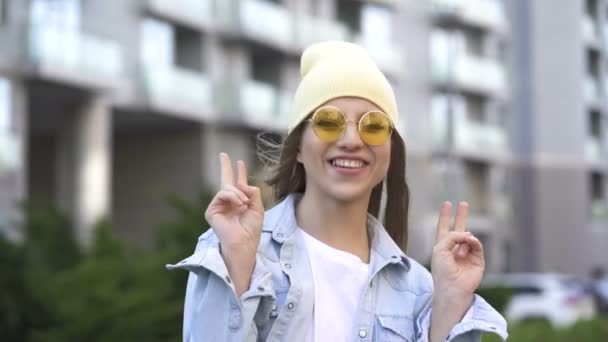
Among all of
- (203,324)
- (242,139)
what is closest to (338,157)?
(203,324)

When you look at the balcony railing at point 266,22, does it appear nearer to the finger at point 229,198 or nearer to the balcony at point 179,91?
the balcony at point 179,91

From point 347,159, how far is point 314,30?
92.5ft

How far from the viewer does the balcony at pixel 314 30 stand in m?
30.4

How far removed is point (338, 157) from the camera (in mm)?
2943

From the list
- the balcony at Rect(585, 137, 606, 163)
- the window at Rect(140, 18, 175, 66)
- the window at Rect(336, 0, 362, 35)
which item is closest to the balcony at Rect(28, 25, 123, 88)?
the window at Rect(140, 18, 175, 66)

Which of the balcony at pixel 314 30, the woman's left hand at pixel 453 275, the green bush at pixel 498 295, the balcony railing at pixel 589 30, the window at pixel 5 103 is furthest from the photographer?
the balcony railing at pixel 589 30

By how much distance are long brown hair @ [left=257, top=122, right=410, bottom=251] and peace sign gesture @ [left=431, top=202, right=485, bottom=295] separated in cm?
25

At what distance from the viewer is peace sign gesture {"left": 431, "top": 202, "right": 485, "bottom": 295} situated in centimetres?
291

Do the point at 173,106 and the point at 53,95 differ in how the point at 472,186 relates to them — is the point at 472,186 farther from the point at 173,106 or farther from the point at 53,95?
the point at 53,95

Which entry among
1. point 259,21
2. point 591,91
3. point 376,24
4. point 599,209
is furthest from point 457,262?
point 599,209

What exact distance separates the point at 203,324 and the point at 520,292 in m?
21.0

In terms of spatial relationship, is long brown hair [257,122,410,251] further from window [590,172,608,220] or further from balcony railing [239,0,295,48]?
window [590,172,608,220]

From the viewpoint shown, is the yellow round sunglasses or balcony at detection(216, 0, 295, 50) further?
balcony at detection(216, 0, 295, 50)

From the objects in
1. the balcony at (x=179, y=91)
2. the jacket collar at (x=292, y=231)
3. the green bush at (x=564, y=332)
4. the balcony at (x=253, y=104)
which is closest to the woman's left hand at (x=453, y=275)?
the jacket collar at (x=292, y=231)
